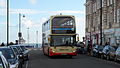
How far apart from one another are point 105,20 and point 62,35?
27.6m

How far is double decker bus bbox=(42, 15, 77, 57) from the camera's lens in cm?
3002

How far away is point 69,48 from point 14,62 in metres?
16.8

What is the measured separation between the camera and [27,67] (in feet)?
69.2

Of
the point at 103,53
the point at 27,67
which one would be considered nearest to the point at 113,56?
the point at 103,53

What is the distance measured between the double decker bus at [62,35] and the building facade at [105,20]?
16393 millimetres

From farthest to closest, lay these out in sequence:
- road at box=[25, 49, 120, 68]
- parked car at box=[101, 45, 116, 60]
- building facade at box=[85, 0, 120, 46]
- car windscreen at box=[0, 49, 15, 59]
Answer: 1. building facade at box=[85, 0, 120, 46]
2. parked car at box=[101, 45, 116, 60]
3. road at box=[25, 49, 120, 68]
4. car windscreen at box=[0, 49, 15, 59]

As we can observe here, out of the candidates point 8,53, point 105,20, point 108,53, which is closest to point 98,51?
point 108,53

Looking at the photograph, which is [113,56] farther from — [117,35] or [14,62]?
[117,35]

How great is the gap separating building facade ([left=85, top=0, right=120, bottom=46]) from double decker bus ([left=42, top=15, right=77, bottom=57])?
16393 mm

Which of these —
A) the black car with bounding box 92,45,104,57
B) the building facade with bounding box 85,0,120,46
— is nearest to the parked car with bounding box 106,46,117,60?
the black car with bounding box 92,45,104,57

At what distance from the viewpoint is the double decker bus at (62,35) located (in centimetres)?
3002

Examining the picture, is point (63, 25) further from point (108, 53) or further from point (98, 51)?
point (98, 51)

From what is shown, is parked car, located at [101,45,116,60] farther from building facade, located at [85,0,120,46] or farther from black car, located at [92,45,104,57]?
Answer: building facade, located at [85,0,120,46]

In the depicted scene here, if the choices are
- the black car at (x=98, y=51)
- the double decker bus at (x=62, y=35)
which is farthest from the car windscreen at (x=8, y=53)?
the black car at (x=98, y=51)
